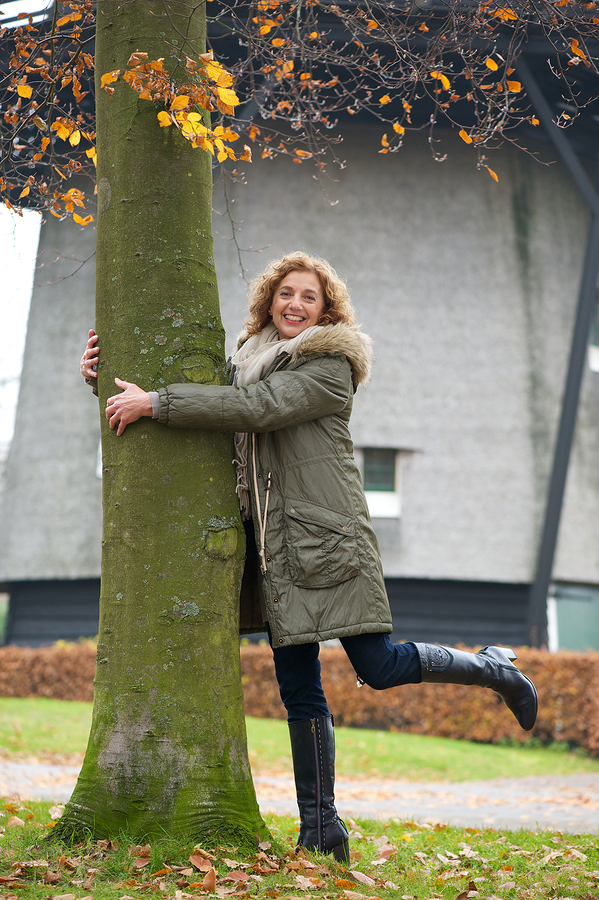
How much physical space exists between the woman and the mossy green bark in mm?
120

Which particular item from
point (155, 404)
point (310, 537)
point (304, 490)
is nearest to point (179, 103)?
point (155, 404)

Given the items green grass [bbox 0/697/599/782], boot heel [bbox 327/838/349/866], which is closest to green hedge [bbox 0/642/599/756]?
green grass [bbox 0/697/599/782]

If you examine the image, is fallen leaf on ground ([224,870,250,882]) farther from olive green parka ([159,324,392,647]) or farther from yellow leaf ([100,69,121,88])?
yellow leaf ([100,69,121,88])

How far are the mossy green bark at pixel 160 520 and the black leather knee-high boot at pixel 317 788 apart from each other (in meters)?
0.25

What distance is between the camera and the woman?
2.98m

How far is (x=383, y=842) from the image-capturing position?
394 cm

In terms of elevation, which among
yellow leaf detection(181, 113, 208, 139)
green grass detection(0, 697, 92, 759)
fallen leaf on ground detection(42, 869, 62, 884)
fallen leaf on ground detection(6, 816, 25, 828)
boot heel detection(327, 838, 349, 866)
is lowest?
green grass detection(0, 697, 92, 759)

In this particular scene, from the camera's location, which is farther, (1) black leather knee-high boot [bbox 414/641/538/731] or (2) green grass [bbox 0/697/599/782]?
(2) green grass [bbox 0/697/599/782]

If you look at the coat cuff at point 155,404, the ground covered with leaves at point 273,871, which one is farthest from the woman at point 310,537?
the ground covered with leaves at point 273,871

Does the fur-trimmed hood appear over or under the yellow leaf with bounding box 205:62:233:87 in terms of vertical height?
under

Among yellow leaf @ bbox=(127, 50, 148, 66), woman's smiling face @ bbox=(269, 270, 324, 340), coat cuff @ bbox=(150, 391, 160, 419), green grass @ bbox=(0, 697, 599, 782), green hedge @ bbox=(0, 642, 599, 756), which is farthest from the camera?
green hedge @ bbox=(0, 642, 599, 756)

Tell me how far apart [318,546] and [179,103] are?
5.78 ft

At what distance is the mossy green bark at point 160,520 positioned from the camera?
2.83 meters

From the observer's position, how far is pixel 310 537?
3.04m
